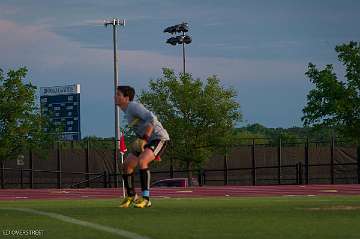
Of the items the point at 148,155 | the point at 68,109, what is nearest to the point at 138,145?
the point at 148,155

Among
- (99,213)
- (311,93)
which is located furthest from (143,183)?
(311,93)

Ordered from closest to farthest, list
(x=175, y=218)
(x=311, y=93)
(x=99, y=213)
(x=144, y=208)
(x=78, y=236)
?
(x=78, y=236) → (x=175, y=218) → (x=99, y=213) → (x=144, y=208) → (x=311, y=93)

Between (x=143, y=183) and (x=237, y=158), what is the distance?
144 ft

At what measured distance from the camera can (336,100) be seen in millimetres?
43156

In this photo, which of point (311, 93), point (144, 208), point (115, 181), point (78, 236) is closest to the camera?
point (78, 236)

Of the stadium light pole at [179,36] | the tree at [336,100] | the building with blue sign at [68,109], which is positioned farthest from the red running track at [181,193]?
the building with blue sign at [68,109]

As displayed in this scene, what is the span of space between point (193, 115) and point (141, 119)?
39.7 metres

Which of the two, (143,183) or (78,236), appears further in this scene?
(143,183)

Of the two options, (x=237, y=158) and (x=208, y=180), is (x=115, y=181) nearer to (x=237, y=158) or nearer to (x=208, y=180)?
(x=208, y=180)

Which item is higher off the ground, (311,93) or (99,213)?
(311,93)

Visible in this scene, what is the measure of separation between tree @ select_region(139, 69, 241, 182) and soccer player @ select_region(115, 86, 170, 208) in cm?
3688

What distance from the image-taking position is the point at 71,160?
55094mm

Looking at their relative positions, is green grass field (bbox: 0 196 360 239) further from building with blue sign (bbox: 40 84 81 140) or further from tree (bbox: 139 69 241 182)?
building with blue sign (bbox: 40 84 81 140)

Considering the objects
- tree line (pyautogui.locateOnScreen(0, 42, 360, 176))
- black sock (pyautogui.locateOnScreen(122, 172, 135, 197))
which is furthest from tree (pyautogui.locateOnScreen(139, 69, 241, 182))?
→ black sock (pyautogui.locateOnScreen(122, 172, 135, 197))
